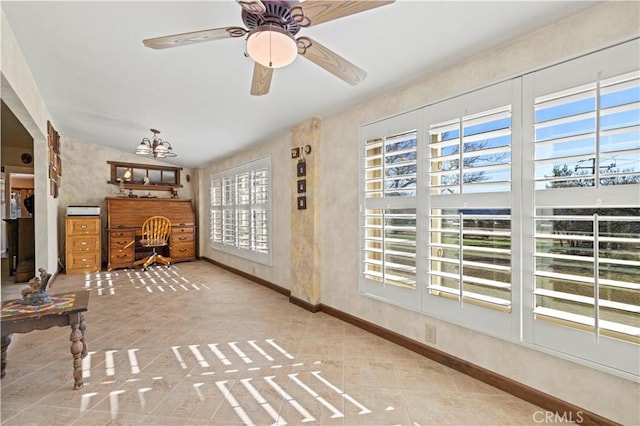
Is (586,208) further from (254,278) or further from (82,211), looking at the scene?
(82,211)

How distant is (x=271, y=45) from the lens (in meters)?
1.39

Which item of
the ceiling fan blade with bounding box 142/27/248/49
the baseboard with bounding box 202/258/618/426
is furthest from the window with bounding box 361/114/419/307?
the ceiling fan blade with bounding box 142/27/248/49

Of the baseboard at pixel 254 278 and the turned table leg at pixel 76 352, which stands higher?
the turned table leg at pixel 76 352

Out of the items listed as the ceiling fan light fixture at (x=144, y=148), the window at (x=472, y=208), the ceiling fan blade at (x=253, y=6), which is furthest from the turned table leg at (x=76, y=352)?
the ceiling fan light fixture at (x=144, y=148)

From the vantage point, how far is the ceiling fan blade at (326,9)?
4.28 feet

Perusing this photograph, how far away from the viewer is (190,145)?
5.48m

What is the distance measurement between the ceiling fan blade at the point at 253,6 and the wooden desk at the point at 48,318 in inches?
83.3

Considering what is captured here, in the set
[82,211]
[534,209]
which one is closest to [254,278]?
[82,211]

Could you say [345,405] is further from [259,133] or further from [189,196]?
[189,196]

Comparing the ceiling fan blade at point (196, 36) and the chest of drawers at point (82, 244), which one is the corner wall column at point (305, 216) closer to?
the ceiling fan blade at point (196, 36)

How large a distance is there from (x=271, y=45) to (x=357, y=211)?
6.62ft

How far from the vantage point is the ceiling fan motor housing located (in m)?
1.33

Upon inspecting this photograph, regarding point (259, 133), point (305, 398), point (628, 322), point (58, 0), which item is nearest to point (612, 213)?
point (628, 322)

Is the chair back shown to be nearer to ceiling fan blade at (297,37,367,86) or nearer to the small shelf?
the small shelf
